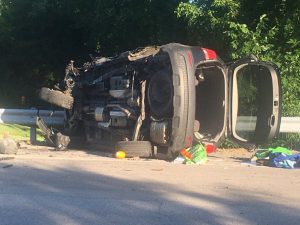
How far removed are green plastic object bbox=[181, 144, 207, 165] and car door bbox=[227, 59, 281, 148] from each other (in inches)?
24.6

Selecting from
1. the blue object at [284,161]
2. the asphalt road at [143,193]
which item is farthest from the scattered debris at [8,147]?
the blue object at [284,161]

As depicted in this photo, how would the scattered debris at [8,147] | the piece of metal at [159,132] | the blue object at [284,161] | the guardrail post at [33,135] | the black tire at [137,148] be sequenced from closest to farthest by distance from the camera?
the blue object at [284,161], the piece of metal at [159,132], the black tire at [137,148], the scattered debris at [8,147], the guardrail post at [33,135]

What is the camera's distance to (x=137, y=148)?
859 centimetres

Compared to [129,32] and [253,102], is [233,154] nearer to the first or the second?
[253,102]

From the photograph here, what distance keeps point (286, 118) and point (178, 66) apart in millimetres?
2885

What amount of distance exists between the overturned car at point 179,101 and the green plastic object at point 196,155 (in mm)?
164

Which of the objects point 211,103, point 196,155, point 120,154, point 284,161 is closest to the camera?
point 284,161

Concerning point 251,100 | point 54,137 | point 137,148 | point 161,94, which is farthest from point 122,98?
point 251,100

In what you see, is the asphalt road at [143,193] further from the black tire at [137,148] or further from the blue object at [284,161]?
the blue object at [284,161]

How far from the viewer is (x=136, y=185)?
6.61 metres

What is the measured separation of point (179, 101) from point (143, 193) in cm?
214

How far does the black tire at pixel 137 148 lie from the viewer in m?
8.58

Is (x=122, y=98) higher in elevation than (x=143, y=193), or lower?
higher

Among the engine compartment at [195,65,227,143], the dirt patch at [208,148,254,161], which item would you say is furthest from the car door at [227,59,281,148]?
the dirt patch at [208,148,254,161]
